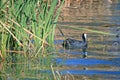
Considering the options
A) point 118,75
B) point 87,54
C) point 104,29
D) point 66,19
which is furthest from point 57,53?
point 66,19

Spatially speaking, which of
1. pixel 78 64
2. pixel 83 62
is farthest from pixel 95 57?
pixel 78 64

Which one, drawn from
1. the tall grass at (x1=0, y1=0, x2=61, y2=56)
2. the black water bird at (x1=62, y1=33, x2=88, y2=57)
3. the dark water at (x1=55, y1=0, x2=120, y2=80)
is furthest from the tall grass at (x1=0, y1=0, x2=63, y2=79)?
the black water bird at (x1=62, y1=33, x2=88, y2=57)

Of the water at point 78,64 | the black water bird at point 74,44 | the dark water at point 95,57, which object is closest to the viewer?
the water at point 78,64

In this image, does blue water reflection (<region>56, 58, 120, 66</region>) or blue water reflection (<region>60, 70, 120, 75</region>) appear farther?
blue water reflection (<region>56, 58, 120, 66</region>)

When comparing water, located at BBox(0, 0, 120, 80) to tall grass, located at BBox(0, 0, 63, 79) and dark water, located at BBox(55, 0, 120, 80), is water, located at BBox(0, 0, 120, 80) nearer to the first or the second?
dark water, located at BBox(55, 0, 120, 80)

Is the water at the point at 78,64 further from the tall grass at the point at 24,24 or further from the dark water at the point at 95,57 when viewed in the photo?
the tall grass at the point at 24,24

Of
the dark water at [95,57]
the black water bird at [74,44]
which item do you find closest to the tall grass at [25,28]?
the dark water at [95,57]

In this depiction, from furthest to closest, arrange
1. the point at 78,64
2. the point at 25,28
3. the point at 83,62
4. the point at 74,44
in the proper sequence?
1. the point at 74,44
2. the point at 83,62
3. the point at 25,28
4. the point at 78,64

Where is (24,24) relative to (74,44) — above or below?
above

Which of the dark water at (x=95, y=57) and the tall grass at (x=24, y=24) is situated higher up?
the tall grass at (x=24, y=24)

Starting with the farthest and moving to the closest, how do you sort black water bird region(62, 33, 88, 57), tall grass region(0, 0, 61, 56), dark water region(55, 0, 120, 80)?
black water bird region(62, 33, 88, 57), tall grass region(0, 0, 61, 56), dark water region(55, 0, 120, 80)

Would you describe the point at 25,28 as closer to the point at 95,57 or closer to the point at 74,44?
the point at 95,57

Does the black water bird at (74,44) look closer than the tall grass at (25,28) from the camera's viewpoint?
No

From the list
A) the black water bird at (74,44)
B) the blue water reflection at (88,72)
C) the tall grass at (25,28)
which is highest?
the tall grass at (25,28)
